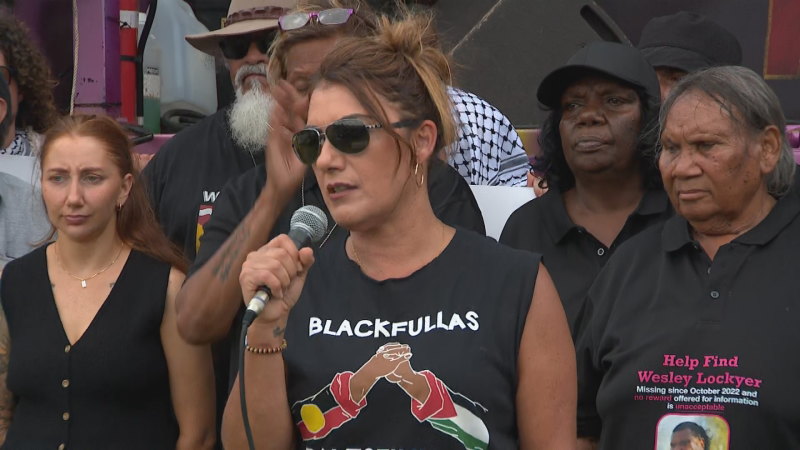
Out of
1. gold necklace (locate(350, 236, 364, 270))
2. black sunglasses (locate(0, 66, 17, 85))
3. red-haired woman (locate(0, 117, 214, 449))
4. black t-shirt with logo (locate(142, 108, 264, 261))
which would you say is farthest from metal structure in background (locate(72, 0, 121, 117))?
gold necklace (locate(350, 236, 364, 270))

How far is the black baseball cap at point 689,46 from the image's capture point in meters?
4.36

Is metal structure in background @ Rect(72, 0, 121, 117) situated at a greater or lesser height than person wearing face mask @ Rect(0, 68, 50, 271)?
greater

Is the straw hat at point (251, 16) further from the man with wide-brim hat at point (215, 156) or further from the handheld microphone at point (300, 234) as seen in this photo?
the handheld microphone at point (300, 234)

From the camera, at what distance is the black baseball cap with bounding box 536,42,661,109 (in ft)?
12.9

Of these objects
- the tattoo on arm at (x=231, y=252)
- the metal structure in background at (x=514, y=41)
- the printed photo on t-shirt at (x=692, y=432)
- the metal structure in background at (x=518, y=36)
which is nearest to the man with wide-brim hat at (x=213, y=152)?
the tattoo on arm at (x=231, y=252)

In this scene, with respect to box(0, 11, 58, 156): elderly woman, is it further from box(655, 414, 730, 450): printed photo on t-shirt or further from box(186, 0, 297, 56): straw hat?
A: box(655, 414, 730, 450): printed photo on t-shirt

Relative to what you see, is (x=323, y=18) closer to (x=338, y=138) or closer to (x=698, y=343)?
(x=338, y=138)

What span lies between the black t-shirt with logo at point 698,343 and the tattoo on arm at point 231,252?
3.32 feet

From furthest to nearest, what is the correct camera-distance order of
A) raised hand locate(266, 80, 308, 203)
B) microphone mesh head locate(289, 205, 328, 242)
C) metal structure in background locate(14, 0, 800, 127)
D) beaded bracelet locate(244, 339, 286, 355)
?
1. metal structure in background locate(14, 0, 800, 127)
2. raised hand locate(266, 80, 308, 203)
3. beaded bracelet locate(244, 339, 286, 355)
4. microphone mesh head locate(289, 205, 328, 242)

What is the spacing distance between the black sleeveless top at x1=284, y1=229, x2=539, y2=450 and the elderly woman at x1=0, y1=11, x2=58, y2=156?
255 centimetres

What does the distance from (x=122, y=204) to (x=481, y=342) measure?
5.24 ft

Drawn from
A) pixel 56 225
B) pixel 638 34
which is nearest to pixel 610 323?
pixel 56 225

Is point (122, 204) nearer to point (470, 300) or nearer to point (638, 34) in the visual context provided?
point (470, 300)

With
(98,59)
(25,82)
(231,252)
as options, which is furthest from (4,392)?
(98,59)
